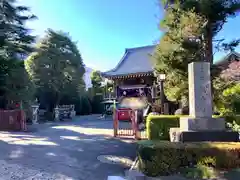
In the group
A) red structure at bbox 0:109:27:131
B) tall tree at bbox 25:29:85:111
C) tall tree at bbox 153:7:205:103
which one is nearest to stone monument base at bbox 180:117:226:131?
tall tree at bbox 153:7:205:103

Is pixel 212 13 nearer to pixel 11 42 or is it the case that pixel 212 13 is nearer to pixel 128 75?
pixel 128 75

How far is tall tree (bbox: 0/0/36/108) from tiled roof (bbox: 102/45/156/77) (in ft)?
19.5

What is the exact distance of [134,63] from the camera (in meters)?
20.5

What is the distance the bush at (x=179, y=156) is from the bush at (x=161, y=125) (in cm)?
403

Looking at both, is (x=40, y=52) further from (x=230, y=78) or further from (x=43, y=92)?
(x=230, y=78)

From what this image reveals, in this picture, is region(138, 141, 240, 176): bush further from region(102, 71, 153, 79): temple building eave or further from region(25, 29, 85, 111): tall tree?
region(25, 29, 85, 111): tall tree

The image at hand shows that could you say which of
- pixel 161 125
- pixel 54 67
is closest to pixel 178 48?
pixel 161 125

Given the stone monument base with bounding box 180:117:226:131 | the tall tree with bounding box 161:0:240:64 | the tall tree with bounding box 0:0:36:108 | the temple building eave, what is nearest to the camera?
the stone monument base with bounding box 180:117:226:131

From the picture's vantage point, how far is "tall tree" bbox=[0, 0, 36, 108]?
14789 millimetres

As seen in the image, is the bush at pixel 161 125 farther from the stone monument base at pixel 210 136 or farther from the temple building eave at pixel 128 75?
the temple building eave at pixel 128 75

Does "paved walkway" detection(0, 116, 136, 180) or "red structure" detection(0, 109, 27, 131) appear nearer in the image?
"paved walkway" detection(0, 116, 136, 180)

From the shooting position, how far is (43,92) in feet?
71.6

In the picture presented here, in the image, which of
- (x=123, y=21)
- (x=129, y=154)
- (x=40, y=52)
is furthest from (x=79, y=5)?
(x=40, y=52)

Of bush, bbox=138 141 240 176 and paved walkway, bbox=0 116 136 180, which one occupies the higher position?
bush, bbox=138 141 240 176
